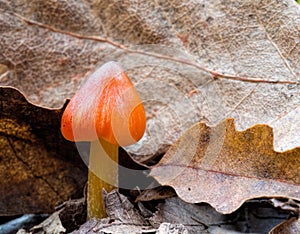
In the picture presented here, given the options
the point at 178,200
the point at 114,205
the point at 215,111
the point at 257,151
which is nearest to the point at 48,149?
the point at 114,205

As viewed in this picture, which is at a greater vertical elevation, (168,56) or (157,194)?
(168,56)

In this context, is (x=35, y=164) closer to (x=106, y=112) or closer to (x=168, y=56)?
(x=106, y=112)

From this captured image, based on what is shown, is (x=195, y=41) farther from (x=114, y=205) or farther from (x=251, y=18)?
(x=114, y=205)

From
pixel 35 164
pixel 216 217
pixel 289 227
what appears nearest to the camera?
pixel 289 227

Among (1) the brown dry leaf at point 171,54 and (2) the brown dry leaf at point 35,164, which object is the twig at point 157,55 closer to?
(1) the brown dry leaf at point 171,54

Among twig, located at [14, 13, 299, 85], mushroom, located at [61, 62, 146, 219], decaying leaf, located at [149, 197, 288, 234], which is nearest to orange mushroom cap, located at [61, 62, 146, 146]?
mushroom, located at [61, 62, 146, 219]

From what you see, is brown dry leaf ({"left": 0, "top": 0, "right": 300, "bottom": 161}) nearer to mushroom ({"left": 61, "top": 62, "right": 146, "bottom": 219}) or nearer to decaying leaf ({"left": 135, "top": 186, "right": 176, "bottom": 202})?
decaying leaf ({"left": 135, "top": 186, "right": 176, "bottom": 202})

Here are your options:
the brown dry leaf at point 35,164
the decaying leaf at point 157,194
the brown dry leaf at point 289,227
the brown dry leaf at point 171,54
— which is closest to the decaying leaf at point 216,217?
the decaying leaf at point 157,194

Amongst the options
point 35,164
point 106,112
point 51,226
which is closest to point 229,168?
point 106,112
